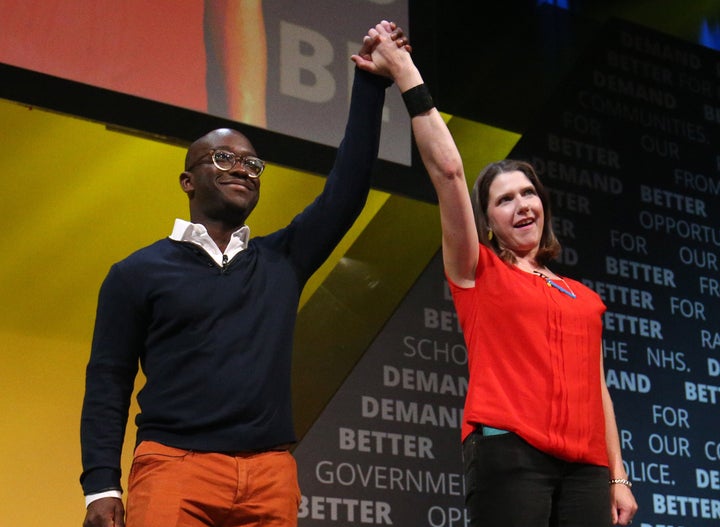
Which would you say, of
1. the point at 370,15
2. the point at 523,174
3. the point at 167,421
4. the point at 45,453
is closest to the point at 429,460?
the point at 45,453

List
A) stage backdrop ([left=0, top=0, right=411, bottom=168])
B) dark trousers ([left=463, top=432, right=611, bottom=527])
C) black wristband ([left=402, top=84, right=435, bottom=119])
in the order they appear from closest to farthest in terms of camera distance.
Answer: dark trousers ([left=463, top=432, right=611, bottom=527])
black wristband ([left=402, top=84, right=435, bottom=119])
stage backdrop ([left=0, top=0, right=411, bottom=168])

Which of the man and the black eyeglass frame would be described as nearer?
the man

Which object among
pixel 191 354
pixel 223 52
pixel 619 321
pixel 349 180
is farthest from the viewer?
pixel 619 321

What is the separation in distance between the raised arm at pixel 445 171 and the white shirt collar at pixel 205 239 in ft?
1.16

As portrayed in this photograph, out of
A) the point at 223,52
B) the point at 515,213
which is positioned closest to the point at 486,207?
the point at 515,213

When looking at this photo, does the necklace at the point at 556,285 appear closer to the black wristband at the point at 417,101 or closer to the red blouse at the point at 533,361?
the red blouse at the point at 533,361

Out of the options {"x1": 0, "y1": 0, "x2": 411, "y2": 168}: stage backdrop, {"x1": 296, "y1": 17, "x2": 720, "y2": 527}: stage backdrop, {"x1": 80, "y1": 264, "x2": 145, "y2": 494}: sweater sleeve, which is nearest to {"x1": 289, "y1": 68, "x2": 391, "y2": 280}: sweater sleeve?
{"x1": 80, "y1": 264, "x2": 145, "y2": 494}: sweater sleeve

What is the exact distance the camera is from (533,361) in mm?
1900

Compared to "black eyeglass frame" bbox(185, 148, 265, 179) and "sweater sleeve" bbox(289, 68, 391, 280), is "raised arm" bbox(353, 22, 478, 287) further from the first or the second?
"black eyeglass frame" bbox(185, 148, 265, 179)

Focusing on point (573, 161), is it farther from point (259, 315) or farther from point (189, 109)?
point (259, 315)

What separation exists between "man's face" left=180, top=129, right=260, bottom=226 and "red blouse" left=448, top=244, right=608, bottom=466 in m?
0.43

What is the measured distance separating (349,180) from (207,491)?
639 mm

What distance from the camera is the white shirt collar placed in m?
1.92

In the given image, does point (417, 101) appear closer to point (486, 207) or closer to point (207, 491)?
point (486, 207)
